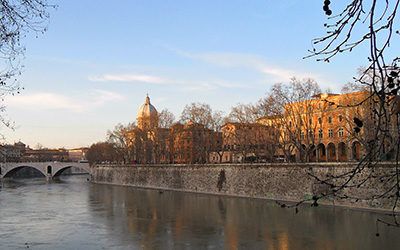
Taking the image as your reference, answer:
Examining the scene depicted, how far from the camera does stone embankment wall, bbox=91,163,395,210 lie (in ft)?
81.7

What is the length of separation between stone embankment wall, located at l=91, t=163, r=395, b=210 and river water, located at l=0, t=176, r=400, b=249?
1.61 metres

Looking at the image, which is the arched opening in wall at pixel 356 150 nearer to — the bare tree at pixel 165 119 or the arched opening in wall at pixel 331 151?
the arched opening in wall at pixel 331 151

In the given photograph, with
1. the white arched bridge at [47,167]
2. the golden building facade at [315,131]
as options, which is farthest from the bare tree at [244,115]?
the white arched bridge at [47,167]

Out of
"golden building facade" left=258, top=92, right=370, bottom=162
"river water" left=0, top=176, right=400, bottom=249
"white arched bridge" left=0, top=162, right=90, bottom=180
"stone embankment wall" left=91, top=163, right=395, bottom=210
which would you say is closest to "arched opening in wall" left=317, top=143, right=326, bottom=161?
"golden building facade" left=258, top=92, right=370, bottom=162

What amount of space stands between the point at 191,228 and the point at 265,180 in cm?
1336

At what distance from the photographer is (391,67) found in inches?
125

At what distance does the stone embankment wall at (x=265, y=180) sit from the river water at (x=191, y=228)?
1.61 m

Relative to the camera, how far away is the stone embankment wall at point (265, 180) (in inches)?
980

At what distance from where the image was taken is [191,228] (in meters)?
20.6

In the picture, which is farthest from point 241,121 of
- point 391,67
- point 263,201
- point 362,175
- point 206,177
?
point 391,67

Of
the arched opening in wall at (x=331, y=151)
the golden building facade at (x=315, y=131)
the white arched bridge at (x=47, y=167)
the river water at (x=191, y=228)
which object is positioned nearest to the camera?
the river water at (x=191, y=228)

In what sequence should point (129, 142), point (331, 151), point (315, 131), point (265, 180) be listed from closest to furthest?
point (265, 180)
point (315, 131)
point (331, 151)
point (129, 142)

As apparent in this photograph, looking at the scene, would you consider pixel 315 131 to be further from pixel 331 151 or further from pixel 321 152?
pixel 321 152

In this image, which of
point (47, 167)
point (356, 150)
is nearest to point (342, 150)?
→ point (356, 150)
